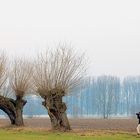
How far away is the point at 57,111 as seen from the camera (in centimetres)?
3644

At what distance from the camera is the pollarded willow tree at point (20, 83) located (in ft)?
150

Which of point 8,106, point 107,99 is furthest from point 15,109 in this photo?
point 107,99

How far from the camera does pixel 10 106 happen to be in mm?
45031

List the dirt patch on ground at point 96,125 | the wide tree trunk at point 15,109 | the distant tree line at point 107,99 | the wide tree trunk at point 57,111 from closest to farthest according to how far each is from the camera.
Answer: the wide tree trunk at point 57,111, the dirt patch on ground at point 96,125, the wide tree trunk at point 15,109, the distant tree line at point 107,99

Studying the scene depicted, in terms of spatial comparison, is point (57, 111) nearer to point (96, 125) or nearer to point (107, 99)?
point (96, 125)

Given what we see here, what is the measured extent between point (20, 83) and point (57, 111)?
1160 centimetres

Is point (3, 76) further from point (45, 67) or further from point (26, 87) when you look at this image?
point (45, 67)

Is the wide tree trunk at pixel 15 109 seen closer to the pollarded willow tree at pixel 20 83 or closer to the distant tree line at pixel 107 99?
the pollarded willow tree at pixel 20 83

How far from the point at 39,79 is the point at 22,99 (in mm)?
8520

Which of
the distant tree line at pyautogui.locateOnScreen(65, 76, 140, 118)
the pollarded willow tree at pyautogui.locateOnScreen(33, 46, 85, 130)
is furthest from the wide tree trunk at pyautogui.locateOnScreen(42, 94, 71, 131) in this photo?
the distant tree line at pyautogui.locateOnScreen(65, 76, 140, 118)

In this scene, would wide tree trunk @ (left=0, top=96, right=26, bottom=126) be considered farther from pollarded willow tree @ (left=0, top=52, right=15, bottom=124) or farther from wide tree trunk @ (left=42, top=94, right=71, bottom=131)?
wide tree trunk @ (left=42, top=94, right=71, bottom=131)

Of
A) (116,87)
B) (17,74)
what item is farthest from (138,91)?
(17,74)

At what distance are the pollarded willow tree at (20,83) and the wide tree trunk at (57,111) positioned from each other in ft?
28.3

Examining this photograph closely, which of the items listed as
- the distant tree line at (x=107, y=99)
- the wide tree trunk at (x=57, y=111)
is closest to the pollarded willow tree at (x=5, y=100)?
the wide tree trunk at (x=57, y=111)
